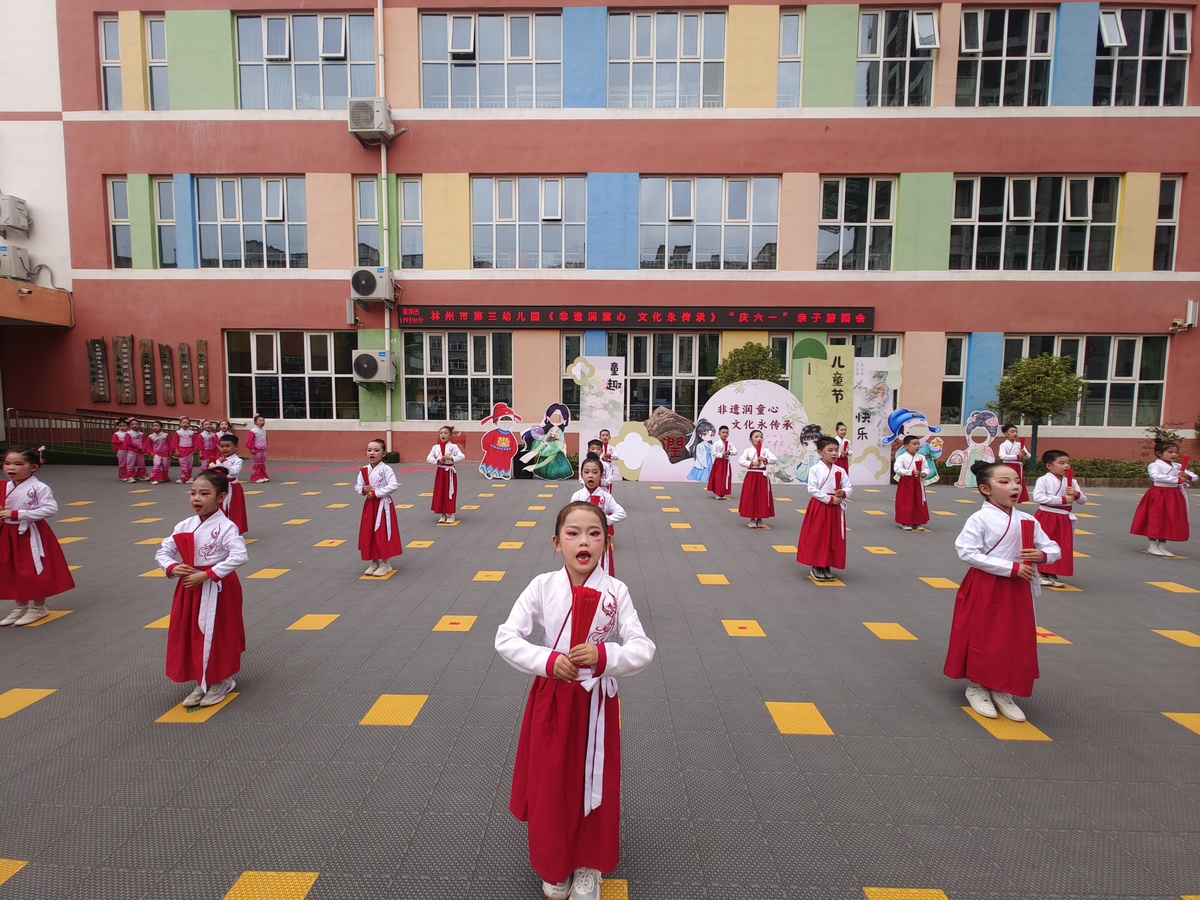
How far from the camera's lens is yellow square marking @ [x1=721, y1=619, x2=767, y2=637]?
4562 mm

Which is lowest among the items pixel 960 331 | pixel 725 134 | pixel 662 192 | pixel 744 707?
pixel 744 707

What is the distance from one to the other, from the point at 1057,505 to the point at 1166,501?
258cm

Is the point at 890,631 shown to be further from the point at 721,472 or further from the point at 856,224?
the point at 856,224

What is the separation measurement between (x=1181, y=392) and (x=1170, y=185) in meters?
4.97

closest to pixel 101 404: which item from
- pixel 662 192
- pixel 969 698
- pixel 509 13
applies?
pixel 509 13

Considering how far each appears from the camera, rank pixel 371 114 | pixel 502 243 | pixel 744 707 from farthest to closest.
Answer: pixel 502 243 < pixel 371 114 < pixel 744 707

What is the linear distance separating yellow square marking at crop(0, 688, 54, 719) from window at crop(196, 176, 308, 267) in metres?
12.9

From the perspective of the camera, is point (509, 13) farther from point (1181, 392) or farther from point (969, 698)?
point (1181, 392)

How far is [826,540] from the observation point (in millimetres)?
5926

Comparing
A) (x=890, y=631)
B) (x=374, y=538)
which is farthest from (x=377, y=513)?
(x=890, y=631)

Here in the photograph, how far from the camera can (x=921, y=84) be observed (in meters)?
13.6

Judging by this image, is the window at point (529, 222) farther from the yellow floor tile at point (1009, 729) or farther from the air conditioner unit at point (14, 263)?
the yellow floor tile at point (1009, 729)

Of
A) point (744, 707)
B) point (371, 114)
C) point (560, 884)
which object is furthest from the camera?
point (371, 114)

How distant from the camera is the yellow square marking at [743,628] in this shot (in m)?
4.56
